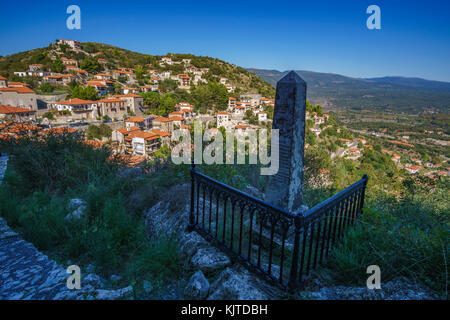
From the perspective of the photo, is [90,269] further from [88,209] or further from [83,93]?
[83,93]

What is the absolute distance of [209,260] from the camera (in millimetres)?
2793

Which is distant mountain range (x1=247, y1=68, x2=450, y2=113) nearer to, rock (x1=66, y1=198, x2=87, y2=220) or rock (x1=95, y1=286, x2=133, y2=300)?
rock (x1=66, y1=198, x2=87, y2=220)

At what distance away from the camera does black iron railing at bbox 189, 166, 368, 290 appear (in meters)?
2.18

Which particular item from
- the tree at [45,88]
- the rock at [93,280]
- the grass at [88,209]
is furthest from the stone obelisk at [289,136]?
the tree at [45,88]

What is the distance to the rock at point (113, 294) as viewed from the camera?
2.25 metres

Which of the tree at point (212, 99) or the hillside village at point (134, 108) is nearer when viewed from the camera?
the hillside village at point (134, 108)

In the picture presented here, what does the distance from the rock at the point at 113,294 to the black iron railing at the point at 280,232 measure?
43.3 inches

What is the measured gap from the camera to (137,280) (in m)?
2.55

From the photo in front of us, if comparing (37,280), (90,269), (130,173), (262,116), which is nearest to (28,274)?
(37,280)

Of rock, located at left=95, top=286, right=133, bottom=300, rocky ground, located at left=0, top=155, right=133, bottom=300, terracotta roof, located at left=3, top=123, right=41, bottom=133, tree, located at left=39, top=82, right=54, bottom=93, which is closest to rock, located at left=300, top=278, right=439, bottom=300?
rock, located at left=95, top=286, right=133, bottom=300

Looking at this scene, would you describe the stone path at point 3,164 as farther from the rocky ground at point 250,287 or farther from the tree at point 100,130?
the tree at point 100,130

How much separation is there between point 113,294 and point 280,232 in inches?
78.7
